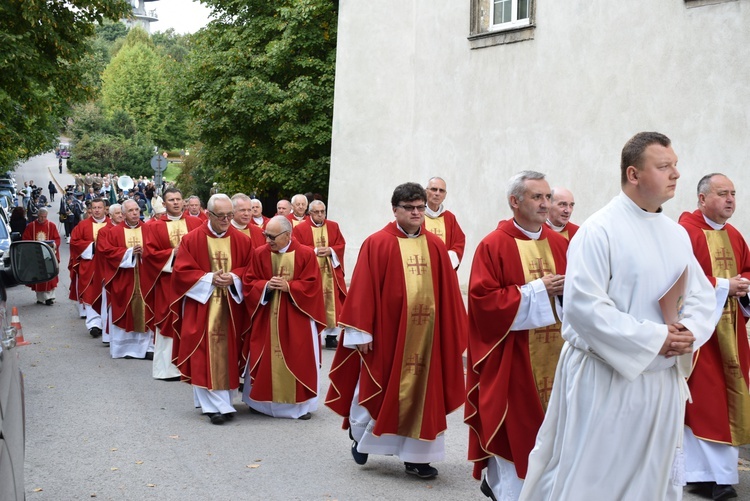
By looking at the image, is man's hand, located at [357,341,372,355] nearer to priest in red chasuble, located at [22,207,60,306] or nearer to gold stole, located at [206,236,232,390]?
gold stole, located at [206,236,232,390]

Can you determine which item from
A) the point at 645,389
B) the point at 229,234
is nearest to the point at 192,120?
the point at 229,234

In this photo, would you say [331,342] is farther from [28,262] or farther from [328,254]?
[28,262]

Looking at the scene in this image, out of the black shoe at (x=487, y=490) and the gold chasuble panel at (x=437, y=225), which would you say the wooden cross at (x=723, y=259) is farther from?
the gold chasuble panel at (x=437, y=225)

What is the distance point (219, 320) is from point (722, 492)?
197 inches

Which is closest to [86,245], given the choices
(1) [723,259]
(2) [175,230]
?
(2) [175,230]

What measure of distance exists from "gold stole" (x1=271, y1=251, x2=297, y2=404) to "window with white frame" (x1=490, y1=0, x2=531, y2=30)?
26.5 ft

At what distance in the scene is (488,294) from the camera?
6.14m

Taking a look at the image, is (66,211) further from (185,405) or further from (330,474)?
(330,474)

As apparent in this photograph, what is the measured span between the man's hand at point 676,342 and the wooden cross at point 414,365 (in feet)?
10.8

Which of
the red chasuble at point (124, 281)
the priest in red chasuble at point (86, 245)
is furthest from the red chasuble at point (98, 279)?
the priest in red chasuble at point (86, 245)

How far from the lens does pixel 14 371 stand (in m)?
4.51

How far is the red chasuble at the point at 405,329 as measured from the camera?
734 centimetres

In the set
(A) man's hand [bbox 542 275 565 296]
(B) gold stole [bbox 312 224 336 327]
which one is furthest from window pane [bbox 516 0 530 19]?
(A) man's hand [bbox 542 275 565 296]

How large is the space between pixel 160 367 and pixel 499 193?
23.8 ft
